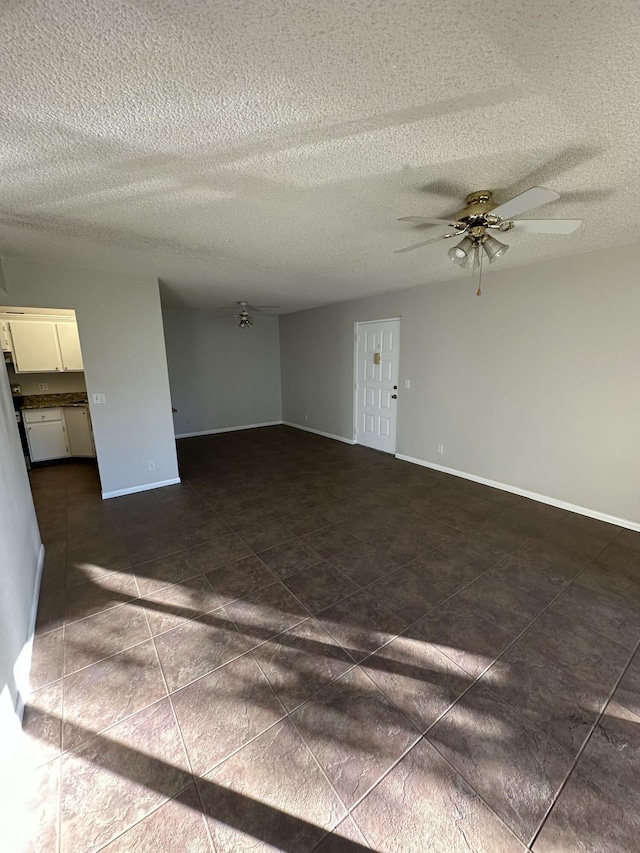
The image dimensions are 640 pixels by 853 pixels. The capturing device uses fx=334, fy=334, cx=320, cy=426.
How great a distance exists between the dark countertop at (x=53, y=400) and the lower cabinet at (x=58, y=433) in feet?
0.21

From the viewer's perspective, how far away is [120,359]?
145 inches

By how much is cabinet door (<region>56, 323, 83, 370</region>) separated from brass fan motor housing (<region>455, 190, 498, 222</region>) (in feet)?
17.4

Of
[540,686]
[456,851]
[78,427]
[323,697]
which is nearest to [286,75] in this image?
[323,697]

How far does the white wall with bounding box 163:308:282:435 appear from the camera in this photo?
633 centimetres

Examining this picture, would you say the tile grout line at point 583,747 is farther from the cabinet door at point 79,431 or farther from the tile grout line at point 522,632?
the cabinet door at point 79,431

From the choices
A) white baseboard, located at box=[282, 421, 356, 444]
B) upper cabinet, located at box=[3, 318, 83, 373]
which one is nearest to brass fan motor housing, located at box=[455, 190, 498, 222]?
white baseboard, located at box=[282, 421, 356, 444]

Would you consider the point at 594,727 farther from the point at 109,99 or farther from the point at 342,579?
the point at 109,99

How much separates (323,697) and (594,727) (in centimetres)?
118

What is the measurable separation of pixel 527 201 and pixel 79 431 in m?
5.98

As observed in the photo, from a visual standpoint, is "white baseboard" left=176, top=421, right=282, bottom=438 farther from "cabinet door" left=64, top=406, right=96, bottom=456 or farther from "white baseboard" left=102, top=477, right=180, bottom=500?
"white baseboard" left=102, top=477, right=180, bottom=500

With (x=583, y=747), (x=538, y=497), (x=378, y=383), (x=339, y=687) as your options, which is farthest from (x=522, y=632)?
(x=378, y=383)

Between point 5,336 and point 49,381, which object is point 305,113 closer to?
point 5,336

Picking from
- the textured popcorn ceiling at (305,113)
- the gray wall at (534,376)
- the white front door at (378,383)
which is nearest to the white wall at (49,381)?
the textured popcorn ceiling at (305,113)

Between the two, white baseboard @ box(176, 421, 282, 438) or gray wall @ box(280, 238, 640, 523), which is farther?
white baseboard @ box(176, 421, 282, 438)
